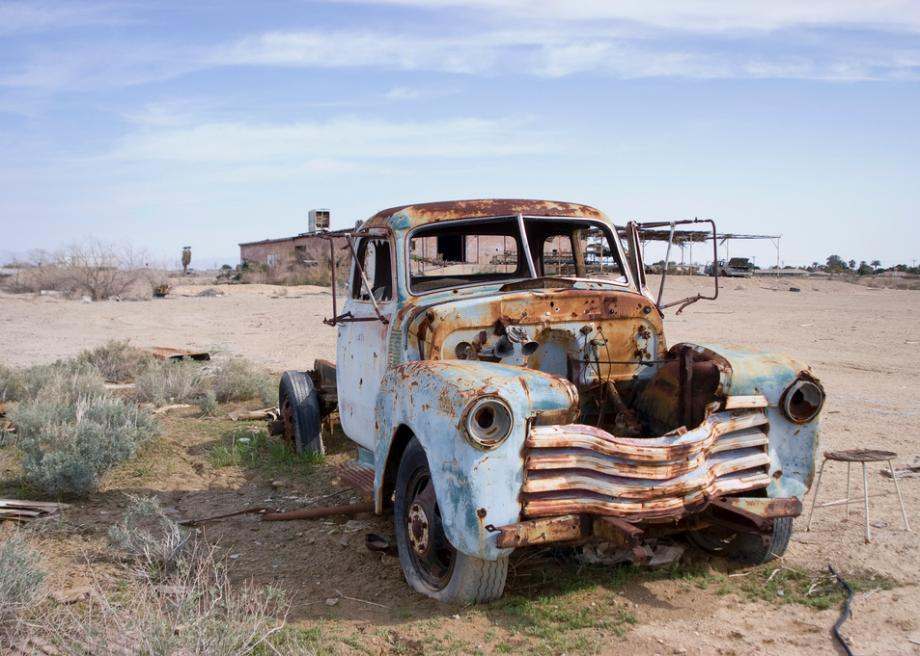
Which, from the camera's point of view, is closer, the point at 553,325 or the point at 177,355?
the point at 553,325

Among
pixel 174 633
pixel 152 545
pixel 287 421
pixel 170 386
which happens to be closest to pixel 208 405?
pixel 170 386

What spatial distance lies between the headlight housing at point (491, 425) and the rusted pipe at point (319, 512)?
84.3 inches

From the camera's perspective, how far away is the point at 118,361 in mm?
12859

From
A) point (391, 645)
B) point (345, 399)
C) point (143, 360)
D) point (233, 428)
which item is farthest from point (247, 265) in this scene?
point (391, 645)

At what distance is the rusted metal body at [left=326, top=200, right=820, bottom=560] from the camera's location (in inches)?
157

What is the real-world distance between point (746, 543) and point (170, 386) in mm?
7875

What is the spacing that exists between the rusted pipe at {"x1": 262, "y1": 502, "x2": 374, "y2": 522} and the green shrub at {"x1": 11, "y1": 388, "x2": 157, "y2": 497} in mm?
1594

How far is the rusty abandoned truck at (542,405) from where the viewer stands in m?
4.01

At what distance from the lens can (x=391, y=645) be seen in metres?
3.98

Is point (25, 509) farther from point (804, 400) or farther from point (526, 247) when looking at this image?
point (804, 400)

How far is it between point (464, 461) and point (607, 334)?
1.81m

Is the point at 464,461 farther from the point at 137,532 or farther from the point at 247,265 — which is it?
the point at 247,265

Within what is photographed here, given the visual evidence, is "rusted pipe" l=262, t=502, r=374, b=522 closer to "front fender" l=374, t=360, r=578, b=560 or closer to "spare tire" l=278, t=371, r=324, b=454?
"spare tire" l=278, t=371, r=324, b=454

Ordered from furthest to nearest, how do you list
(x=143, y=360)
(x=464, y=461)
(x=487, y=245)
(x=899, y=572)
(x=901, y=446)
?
(x=143, y=360) → (x=901, y=446) → (x=487, y=245) → (x=899, y=572) → (x=464, y=461)
